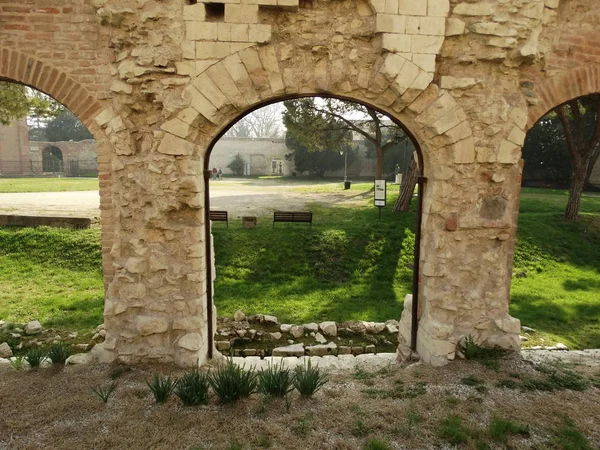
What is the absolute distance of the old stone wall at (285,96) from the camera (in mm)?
4359

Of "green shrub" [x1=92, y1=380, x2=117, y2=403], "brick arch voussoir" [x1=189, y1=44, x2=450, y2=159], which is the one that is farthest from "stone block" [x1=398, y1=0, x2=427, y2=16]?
"green shrub" [x1=92, y1=380, x2=117, y2=403]

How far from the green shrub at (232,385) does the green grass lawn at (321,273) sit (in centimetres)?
414

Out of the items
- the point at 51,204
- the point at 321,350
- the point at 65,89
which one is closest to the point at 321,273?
the point at 321,350

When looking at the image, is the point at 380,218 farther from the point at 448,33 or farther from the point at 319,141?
the point at 448,33

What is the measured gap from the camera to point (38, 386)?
4.28 meters

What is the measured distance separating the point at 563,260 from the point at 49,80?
13471mm

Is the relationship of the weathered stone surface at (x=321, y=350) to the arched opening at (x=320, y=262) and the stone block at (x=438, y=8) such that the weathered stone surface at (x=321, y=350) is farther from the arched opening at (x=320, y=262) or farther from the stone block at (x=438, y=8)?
the stone block at (x=438, y=8)

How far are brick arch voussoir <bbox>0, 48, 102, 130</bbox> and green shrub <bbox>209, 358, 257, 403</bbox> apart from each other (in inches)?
125

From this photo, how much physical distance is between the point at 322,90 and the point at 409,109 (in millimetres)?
1026

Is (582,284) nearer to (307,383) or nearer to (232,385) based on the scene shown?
(307,383)

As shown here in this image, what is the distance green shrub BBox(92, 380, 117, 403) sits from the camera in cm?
396

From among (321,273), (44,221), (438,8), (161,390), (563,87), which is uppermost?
(438,8)

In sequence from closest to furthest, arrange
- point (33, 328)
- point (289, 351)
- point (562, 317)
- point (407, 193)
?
point (289, 351) → point (33, 328) → point (562, 317) → point (407, 193)

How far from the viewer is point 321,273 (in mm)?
10469
